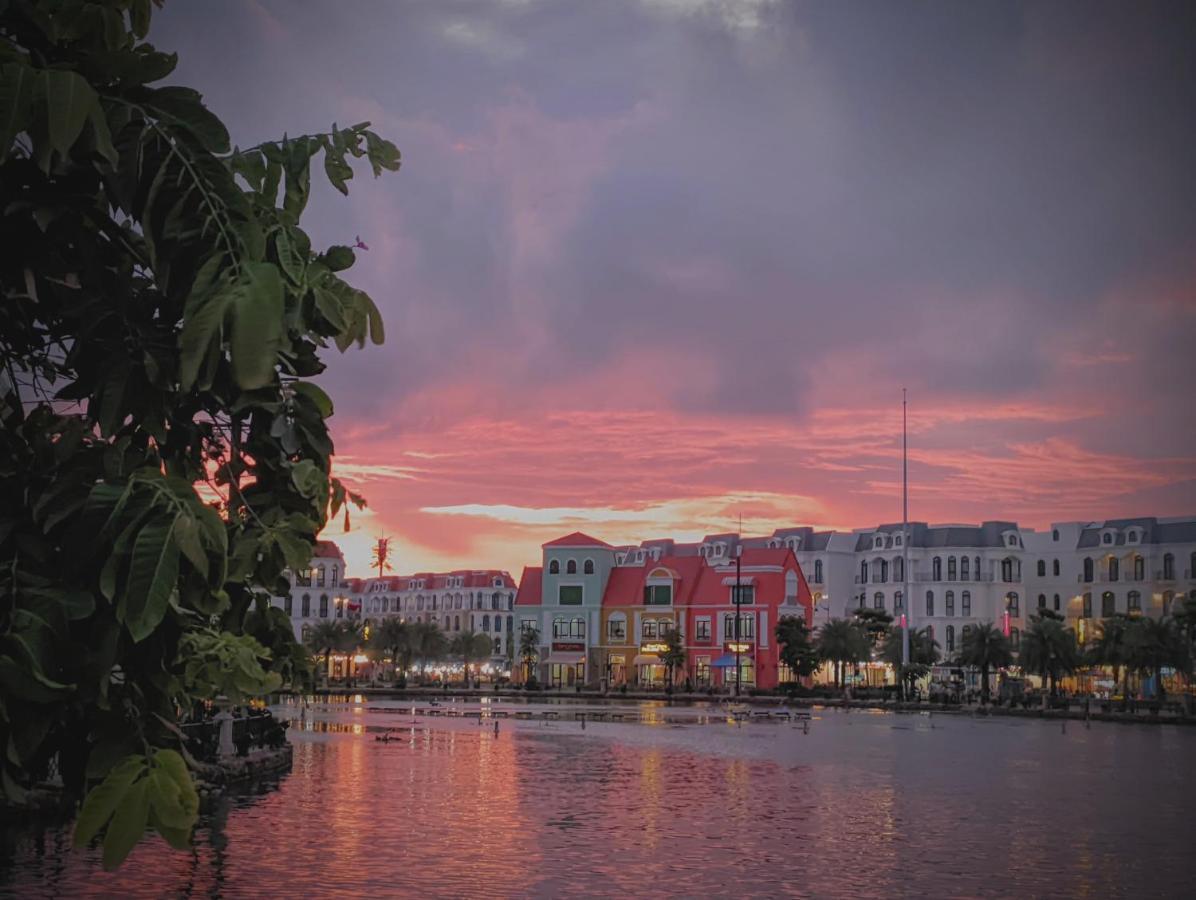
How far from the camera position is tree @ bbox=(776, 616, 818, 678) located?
97.5 metres

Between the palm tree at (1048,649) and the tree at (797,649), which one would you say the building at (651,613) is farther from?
the palm tree at (1048,649)

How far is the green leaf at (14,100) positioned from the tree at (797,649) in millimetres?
95022

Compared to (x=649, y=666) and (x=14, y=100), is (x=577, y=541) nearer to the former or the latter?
(x=649, y=666)

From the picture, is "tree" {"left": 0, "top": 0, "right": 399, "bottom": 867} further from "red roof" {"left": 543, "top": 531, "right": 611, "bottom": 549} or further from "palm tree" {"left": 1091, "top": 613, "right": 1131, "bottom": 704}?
"red roof" {"left": 543, "top": 531, "right": 611, "bottom": 549}

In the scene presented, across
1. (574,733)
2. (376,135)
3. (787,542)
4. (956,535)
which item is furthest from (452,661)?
(376,135)

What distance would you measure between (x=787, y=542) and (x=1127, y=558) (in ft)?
123

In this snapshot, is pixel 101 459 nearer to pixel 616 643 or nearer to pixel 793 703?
pixel 793 703

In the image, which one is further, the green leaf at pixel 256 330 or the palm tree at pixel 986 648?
the palm tree at pixel 986 648

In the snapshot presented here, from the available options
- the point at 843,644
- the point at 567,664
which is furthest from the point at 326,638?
the point at 843,644

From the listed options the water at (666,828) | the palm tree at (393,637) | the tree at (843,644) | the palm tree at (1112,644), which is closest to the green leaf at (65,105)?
the water at (666,828)

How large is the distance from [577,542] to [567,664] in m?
10.8

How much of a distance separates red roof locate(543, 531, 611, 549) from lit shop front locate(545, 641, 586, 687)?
8409mm

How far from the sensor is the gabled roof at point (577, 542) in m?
115

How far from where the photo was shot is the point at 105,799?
5105mm
